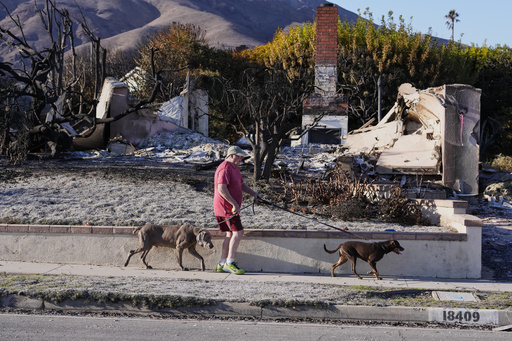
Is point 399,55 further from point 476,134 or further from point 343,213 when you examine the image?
point 343,213

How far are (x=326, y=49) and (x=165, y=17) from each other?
124 m

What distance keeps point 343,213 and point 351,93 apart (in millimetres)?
14951

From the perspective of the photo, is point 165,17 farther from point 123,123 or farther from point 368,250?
point 368,250

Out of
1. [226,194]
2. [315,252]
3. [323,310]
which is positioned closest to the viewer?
[323,310]

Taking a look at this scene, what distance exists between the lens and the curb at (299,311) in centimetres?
700

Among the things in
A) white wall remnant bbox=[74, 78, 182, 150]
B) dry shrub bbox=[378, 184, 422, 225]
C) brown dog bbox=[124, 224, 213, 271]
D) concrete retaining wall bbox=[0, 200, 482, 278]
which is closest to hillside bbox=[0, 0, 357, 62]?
white wall remnant bbox=[74, 78, 182, 150]

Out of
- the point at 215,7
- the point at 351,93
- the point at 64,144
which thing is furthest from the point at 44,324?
the point at 215,7

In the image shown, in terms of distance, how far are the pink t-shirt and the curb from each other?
2.12 m

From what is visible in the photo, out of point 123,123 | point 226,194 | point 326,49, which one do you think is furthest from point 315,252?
point 326,49

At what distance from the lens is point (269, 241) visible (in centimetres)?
959

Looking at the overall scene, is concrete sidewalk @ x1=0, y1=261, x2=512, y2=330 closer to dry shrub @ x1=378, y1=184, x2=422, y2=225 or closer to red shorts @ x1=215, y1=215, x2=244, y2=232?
red shorts @ x1=215, y1=215, x2=244, y2=232

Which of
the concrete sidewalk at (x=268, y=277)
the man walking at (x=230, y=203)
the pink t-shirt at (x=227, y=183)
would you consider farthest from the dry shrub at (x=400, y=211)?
the pink t-shirt at (x=227, y=183)

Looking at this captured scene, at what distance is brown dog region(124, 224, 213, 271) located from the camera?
929 centimetres

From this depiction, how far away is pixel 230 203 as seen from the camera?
8953 mm
